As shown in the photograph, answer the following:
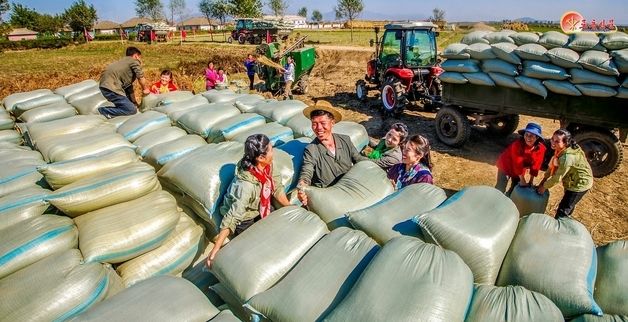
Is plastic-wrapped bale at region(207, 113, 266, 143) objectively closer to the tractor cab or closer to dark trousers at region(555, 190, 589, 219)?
dark trousers at region(555, 190, 589, 219)

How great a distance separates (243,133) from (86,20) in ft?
163

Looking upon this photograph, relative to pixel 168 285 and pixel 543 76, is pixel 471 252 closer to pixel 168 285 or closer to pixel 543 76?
pixel 168 285

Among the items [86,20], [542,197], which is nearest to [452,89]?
[542,197]

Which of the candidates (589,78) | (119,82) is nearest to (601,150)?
(589,78)

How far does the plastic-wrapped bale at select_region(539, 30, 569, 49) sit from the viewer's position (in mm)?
4852

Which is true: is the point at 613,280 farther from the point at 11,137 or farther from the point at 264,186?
the point at 11,137

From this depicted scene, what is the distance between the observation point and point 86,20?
43312 mm

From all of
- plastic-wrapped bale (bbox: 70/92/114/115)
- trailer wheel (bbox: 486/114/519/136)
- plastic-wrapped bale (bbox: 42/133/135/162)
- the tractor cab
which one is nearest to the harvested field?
trailer wheel (bbox: 486/114/519/136)

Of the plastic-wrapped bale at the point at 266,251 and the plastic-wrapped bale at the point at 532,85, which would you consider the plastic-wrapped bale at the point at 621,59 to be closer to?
the plastic-wrapped bale at the point at 532,85

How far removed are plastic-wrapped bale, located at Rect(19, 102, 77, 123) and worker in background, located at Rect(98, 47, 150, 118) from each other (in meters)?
0.46

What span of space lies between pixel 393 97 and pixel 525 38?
9.35ft

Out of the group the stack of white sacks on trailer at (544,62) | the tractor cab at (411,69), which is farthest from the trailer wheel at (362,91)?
the stack of white sacks on trailer at (544,62)

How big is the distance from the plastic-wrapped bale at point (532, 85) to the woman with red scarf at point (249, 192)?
4.19 metres

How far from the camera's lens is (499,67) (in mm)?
5320
